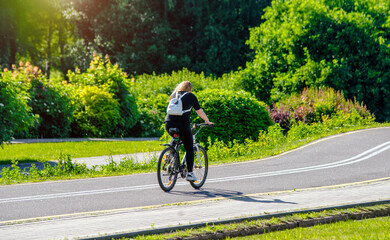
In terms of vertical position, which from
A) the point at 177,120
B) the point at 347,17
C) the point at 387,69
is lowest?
the point at 177,120

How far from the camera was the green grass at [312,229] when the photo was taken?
6.02 m

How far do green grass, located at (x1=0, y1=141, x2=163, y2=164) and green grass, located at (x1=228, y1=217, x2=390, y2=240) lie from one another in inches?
303

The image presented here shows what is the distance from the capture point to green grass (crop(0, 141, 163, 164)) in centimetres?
1455

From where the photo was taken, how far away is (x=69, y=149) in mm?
16375

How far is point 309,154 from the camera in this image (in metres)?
13.7

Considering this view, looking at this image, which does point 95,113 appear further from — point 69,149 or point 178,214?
Result: point 178,214

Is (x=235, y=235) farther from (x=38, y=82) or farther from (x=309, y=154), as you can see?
Answer: (x=38, y=82)

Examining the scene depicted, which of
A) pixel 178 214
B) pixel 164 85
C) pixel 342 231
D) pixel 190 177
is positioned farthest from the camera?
pixel 164 85

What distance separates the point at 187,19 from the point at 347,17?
21413 millimetres

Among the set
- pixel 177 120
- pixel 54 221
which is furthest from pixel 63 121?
pixel 54 221

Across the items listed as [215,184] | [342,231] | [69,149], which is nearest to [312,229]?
[342,231]

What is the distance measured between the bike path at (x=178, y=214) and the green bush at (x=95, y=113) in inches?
554

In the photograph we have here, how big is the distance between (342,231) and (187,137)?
334cm

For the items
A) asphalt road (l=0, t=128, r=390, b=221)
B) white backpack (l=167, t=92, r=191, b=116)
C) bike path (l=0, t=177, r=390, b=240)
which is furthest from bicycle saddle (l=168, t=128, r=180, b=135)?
bike path (l=0, t=177, r=390, b=240)
